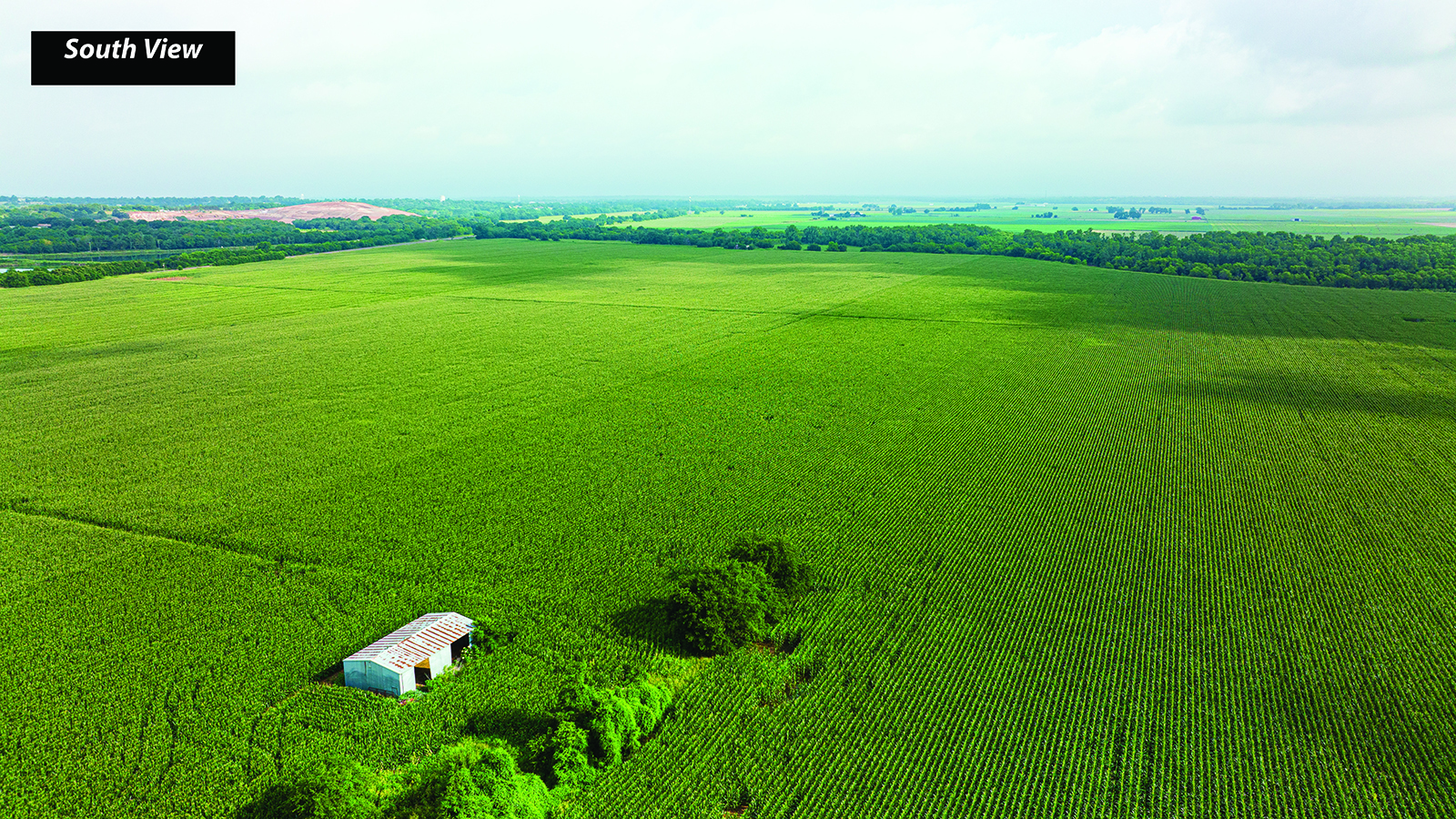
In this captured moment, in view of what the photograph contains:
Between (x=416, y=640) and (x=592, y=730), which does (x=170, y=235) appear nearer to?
(x=416, y=640)

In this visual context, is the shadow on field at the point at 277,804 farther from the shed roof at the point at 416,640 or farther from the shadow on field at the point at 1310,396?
the shadow on field at the point at 1310,396

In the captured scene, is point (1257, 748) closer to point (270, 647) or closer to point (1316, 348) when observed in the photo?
point (270, 647)

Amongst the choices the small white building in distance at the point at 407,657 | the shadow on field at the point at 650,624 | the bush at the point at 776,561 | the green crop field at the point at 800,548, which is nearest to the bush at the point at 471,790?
the green crop field at the point at 800,548

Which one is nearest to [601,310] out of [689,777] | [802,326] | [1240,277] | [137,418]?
[802,326]

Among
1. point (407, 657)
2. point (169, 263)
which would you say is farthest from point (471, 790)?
point (169, 263)

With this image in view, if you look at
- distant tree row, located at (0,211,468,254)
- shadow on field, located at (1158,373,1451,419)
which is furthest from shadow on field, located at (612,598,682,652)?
distant tree row, located at (0,211,468,254)

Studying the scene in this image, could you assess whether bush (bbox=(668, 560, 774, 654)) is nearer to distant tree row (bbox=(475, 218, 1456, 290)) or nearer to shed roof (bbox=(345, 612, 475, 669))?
shed roof (bbox=(345, 612, 475, 669))
